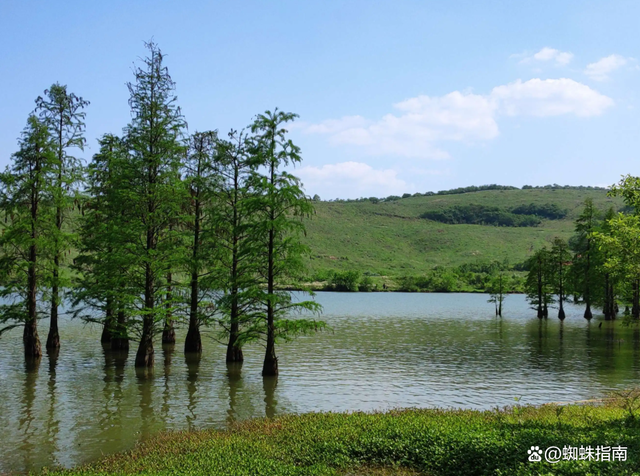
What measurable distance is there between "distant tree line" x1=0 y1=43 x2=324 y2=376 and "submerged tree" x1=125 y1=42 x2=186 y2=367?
63mm

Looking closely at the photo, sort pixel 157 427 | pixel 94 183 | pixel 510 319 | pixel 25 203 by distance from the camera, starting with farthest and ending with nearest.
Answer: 1. pixel 510 319
2. pixel 94 183
3. pixel 25 203
4. pixel 157 427

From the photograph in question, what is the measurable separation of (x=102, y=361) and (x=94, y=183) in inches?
490

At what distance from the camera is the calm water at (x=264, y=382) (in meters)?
19.2

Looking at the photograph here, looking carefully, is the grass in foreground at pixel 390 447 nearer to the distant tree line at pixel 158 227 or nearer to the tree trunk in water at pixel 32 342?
the distant tree line at pixel 158 227

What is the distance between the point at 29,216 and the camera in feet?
97.8

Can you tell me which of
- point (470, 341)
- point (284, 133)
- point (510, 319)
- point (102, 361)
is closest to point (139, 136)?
point (284, 133)

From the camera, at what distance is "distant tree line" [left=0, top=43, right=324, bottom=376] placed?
89.7ft

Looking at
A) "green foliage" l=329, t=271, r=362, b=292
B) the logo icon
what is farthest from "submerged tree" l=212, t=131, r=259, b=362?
"green foliage" l=329, t=271, r=362, b=292

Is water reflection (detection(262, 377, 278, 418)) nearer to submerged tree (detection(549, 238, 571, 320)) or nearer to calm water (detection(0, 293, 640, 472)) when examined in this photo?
calm water (detection(0, 293, 640, 472))

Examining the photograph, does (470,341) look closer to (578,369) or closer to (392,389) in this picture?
(578,369)

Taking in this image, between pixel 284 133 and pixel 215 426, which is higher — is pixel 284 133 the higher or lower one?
the higher one

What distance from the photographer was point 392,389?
1051 inches

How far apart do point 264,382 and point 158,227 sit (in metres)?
10.2

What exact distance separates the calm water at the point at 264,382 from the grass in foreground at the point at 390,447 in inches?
145
